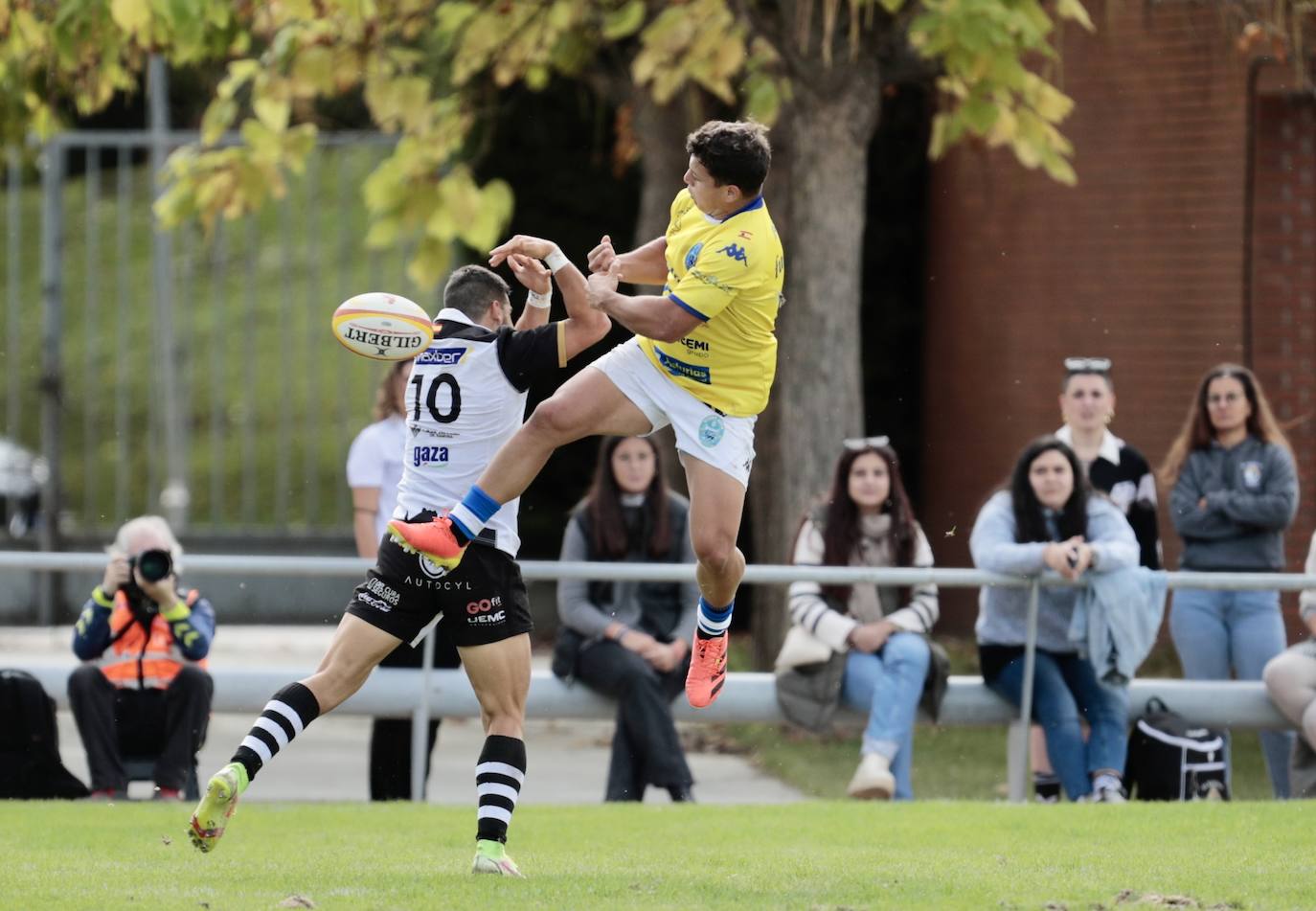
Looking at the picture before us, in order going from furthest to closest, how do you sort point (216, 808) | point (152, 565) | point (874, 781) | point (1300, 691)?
→ point (1300, 691), point (874, 781), point (152, 565), point (216, 808)

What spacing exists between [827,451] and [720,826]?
4.40m

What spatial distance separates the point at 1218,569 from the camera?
33.9ft

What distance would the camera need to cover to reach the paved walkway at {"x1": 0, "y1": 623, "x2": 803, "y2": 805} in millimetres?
11086

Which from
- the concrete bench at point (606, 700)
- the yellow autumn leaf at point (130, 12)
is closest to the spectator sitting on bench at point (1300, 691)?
the concrete bench at point (606, 700)

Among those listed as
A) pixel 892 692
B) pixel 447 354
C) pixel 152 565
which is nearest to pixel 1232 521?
pixel 892 692

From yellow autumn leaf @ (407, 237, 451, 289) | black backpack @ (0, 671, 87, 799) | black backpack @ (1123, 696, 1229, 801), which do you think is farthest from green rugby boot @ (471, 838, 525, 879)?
yellow autumn leaf @ (407, 237, 451, 289)

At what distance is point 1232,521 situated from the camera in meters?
10.3

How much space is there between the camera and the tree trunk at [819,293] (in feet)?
39.5

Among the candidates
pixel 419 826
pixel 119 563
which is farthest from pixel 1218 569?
pixel 119 563

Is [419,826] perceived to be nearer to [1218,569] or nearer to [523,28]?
[1218,569]

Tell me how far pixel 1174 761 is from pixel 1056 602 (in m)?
0.93

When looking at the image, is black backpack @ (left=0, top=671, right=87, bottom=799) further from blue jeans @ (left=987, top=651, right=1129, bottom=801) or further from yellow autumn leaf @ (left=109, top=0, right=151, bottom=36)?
blue jeans @ (left=987, top=651, right=1129, bottom=801)

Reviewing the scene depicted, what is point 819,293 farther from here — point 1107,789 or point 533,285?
point 533,285

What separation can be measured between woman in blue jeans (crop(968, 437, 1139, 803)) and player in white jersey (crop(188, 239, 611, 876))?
135 inches
